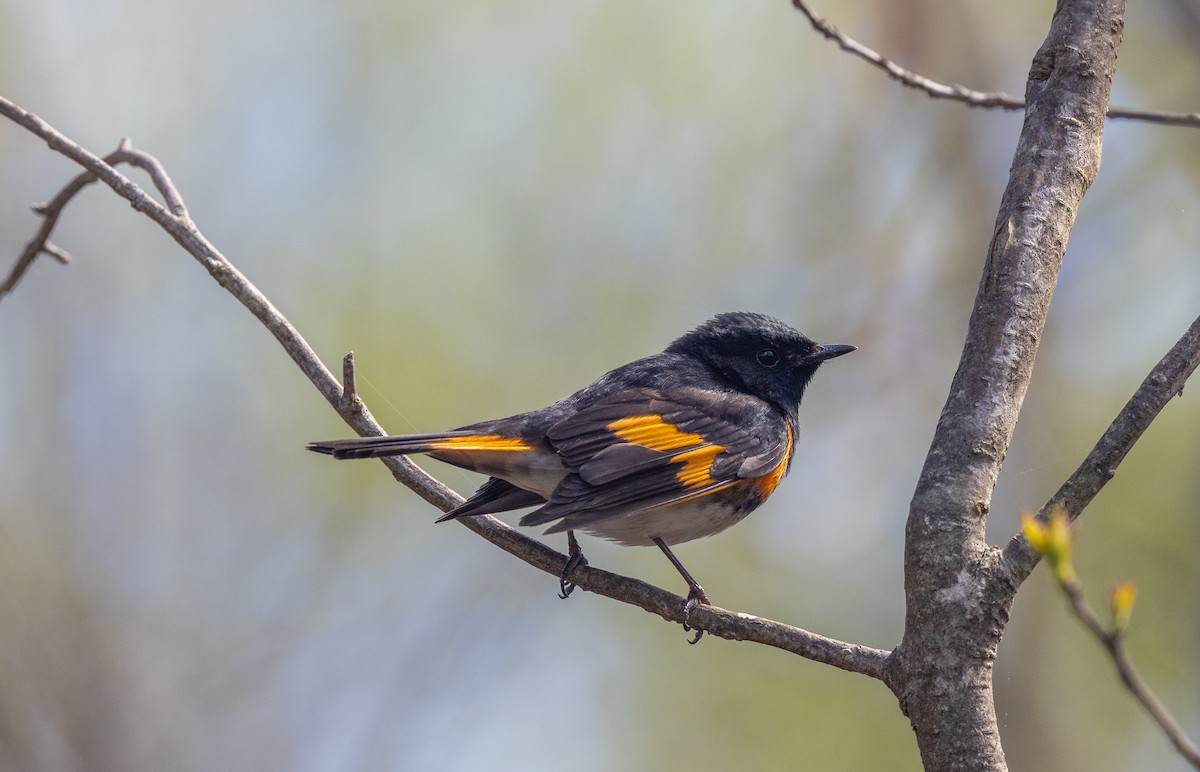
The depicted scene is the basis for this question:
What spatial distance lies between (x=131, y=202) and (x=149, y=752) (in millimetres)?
5179

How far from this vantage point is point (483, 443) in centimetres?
316

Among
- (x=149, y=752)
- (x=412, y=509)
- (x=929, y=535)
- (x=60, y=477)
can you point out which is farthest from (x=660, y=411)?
(x=60, y=477)

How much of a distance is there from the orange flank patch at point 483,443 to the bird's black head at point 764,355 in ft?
3.94

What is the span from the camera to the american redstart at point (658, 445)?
3064 millimetres

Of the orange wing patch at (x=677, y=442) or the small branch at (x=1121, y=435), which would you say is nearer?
the small branch at (x=1121, y=435)

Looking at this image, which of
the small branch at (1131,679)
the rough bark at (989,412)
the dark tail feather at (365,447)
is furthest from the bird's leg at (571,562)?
the small branch at (1131,679)

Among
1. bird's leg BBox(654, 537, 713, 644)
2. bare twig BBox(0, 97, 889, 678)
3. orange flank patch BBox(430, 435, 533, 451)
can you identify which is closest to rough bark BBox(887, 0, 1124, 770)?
bare twig BBox(0, 97, 889, 678)

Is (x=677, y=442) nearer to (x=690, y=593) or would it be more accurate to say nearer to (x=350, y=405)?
(x=690, y=593)

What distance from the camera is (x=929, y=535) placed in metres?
2.01

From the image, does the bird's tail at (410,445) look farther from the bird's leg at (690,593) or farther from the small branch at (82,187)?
the small branch at (82,187)

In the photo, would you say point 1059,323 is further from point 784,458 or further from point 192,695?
point 192,695

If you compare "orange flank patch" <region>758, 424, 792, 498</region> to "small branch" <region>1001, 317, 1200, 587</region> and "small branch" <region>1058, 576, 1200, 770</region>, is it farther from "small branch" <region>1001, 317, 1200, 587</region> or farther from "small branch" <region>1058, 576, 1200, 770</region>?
"small branch" <region>1058, 576, 1200, 770</region>

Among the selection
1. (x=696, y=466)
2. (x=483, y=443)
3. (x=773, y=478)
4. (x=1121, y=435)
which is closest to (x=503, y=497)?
(x=483, y=443)

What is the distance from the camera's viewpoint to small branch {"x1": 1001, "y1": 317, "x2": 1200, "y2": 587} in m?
1.87
